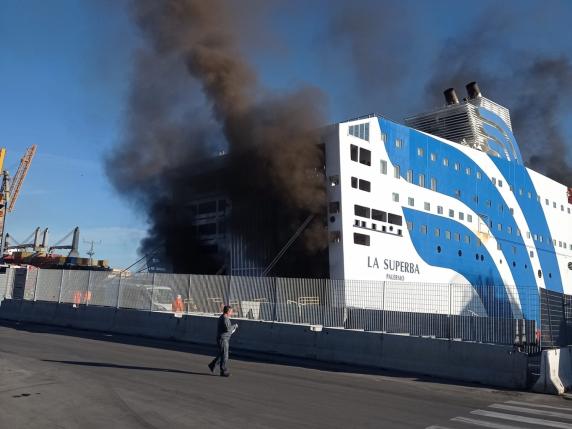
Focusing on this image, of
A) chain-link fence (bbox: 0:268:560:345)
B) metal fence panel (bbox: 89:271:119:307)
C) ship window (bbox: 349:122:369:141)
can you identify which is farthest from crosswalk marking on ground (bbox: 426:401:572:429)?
ship window (bbox: 349:122:369:141)

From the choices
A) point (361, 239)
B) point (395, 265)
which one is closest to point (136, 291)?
point (361, 239)

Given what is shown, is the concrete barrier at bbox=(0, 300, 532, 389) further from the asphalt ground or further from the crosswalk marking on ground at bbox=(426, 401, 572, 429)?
the crosswalk marking on ground at bbox=(426, 401, 572, 429)

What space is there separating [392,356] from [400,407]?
4699 millimetres

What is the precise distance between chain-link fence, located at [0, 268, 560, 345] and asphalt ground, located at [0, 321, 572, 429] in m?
1.82

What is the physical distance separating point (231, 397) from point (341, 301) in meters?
7.97

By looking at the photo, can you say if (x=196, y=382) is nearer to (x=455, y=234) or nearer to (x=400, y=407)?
(x=400, y=407)

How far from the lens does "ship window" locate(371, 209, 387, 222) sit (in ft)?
86.8

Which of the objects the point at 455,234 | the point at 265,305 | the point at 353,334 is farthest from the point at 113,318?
the point at 455,234

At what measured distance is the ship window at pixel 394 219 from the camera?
2727cm

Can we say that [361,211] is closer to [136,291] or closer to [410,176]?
[410,176]

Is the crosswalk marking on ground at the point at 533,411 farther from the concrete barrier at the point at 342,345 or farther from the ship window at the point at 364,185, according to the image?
the ship window at the point at 364,185

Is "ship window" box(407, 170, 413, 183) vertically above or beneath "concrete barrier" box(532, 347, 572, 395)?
above

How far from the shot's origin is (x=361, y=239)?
25.8 m

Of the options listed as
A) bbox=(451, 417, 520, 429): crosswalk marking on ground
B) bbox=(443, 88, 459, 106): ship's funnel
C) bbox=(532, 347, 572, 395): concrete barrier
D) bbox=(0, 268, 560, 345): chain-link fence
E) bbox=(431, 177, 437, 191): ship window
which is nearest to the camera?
bbox=(451, 417, 520, 429): crosswalk marking on ground
